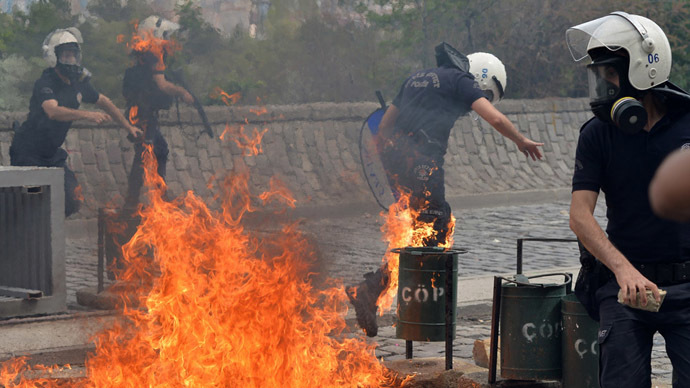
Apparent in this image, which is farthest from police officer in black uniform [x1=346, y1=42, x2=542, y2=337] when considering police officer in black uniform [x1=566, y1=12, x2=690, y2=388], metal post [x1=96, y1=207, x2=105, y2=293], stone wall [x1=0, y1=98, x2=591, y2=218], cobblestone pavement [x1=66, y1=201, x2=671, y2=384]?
stone wall [x1=0, y1=98, x2=591, y2=218]

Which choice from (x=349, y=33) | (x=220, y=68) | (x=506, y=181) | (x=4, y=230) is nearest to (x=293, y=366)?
(x=4, y=230)

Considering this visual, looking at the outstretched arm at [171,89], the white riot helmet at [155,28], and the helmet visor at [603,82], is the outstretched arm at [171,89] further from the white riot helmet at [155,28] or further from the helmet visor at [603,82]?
the helmet visor at [603,82]

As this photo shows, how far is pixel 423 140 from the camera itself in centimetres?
689

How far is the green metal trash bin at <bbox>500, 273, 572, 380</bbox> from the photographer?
16.5ft

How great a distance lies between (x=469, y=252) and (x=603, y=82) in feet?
24.2

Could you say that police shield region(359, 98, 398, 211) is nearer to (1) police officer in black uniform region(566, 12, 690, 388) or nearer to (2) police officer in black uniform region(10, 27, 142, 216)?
(2) police officer in black uniform region(10, 27, 142, 216)

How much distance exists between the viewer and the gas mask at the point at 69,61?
8.76 metres

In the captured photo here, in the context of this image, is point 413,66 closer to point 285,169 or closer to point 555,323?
point 285,169

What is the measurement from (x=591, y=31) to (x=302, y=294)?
6.49 feet

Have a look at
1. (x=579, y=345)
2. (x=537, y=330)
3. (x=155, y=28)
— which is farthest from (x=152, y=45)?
(x=579, y=345)

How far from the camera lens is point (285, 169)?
15578 millimetres

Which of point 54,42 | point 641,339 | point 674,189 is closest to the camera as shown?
point 674,189

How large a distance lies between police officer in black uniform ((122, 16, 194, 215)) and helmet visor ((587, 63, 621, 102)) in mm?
5466

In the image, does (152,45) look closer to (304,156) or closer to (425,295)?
(425,295)
